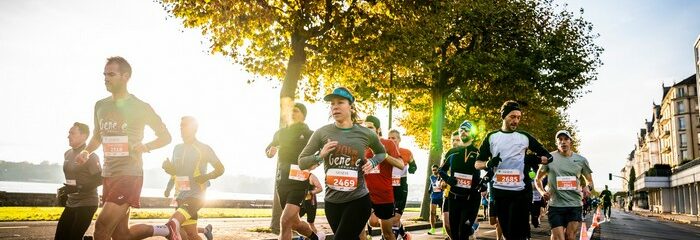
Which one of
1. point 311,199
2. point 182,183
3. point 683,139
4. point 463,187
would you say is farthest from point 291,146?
point 683,139

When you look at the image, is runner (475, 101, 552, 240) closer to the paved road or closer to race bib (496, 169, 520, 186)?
race bib (496, 169, 520, 186)

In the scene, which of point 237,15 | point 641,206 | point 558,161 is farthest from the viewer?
point 641,206

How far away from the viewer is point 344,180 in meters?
5.15

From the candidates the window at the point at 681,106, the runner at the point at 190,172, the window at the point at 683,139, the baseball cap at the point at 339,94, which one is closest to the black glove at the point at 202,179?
the runner at the point at 190,172

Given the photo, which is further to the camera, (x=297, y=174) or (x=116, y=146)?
(x=297, y=174)

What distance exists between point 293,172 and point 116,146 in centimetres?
320

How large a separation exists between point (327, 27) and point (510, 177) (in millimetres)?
9592

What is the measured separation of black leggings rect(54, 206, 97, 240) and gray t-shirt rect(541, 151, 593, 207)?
6.79 metres

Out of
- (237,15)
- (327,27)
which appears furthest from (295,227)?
(327,27)

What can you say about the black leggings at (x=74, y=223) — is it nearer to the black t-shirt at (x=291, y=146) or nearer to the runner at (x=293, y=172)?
Result: the runner at (x=293, y=172)

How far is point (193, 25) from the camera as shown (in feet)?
47.2

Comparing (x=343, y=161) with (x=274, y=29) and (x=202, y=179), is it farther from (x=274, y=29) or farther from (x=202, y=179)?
(x=274, y=29)

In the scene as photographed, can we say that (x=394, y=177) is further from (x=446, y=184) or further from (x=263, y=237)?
(x=263, y=237)

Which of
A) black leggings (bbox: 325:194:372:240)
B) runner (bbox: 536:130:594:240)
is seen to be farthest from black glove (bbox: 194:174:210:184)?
runner (bbox: 536:130:594:240)
